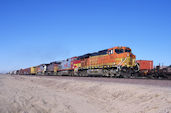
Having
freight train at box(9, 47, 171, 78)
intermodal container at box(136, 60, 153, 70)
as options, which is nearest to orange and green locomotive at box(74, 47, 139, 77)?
freight train at box(9, 47, 171, 78)

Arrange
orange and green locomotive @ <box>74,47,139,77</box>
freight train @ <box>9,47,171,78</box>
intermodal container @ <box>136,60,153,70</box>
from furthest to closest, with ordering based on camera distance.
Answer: intermodal container @ <box>136,60,153,70</box>
freight train @ <box>9,47,171,78</box>
orange and green locomotive @ <box>74,47,139,77</box>

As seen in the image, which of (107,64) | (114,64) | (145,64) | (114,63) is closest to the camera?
(114,64)

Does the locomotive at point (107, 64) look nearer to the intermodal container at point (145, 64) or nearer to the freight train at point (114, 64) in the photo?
the freight train at point (114, 64)

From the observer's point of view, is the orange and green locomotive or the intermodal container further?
the intermodal container

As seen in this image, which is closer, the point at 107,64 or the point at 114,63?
the point at 114,63

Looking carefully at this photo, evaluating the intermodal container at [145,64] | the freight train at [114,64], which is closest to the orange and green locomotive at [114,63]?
the freight train at [114,64]

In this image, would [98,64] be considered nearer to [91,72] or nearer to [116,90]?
[91,72]

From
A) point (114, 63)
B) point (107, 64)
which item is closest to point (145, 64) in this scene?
point (114, 63)

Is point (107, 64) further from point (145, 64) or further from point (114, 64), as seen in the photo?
point (145, 64)

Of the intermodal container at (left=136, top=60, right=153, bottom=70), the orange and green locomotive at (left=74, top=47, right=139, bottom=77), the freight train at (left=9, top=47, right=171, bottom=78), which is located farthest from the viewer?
the intermodal container at (left=136, top=60, right=153, bottom=70)

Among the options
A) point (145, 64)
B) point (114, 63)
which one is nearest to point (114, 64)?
point (114, 63)

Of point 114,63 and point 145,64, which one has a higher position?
point 114,63

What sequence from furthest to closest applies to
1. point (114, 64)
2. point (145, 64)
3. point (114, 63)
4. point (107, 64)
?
point (145, 64) < point (107, 64) < point (114, 63) < point (114, 64)

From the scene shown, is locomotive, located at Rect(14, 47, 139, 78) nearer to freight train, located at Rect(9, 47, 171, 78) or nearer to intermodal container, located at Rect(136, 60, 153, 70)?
freight train, located at Rect(9, 47, 171, 78)
